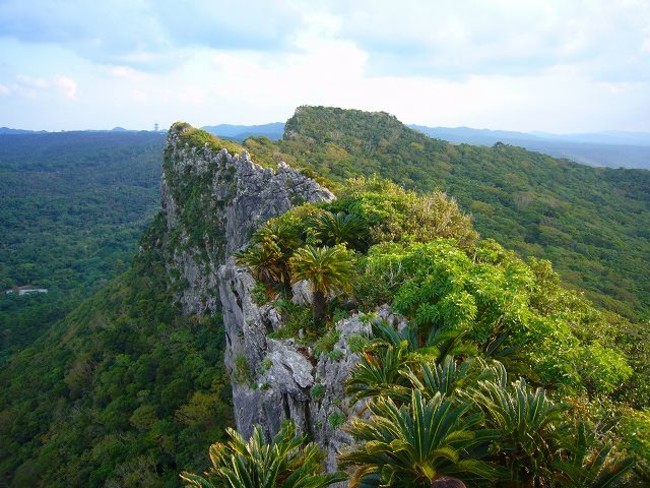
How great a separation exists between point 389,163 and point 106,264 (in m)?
80.2

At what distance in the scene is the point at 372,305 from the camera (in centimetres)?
1500

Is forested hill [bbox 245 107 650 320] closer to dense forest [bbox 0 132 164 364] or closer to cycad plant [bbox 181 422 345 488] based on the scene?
cycad plant [bbox 181 422 345 488]

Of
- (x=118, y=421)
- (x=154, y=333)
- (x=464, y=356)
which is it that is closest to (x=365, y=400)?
(x=464, y=356)

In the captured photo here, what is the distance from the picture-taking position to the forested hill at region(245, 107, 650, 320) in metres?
58.3

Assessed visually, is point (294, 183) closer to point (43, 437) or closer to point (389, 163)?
point (43, 437)

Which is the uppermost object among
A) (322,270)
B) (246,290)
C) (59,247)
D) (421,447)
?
(322,270)

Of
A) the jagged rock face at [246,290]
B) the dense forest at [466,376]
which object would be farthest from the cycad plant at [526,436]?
the jagged rock face at [246,290]

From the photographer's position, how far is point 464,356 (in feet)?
37.0

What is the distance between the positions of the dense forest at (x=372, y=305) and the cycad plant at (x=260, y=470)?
1.87 metres

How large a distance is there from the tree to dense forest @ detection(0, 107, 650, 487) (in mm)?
773

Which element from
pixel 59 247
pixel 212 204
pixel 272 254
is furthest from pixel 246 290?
pixel 59 247

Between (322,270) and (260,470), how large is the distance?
24.2ft

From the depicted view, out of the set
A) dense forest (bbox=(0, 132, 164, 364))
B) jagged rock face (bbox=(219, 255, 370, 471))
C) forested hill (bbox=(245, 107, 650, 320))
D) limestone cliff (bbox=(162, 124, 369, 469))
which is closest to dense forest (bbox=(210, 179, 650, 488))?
jagged rock face (bbox=(219, 255, 370, 471))

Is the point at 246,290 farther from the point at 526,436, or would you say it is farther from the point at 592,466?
the point at 592,466
